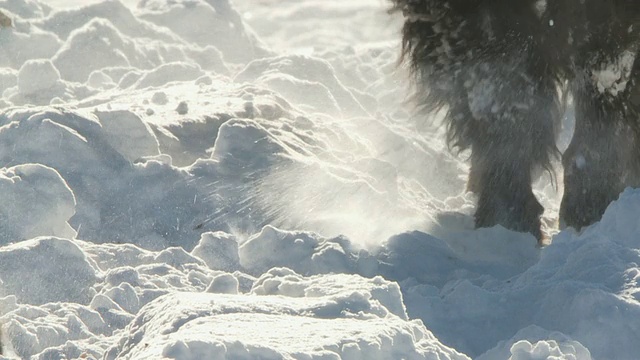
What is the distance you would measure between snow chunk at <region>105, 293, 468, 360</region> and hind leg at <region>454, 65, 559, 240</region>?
97.8 inches

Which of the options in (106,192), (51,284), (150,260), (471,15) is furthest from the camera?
(471,15)

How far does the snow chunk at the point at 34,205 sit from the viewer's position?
16.0 feet

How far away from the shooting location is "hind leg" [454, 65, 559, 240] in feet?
19.5

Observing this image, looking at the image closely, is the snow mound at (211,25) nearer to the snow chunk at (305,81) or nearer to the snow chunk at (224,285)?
the snow chunk at (305,81)

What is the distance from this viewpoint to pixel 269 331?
131 inches

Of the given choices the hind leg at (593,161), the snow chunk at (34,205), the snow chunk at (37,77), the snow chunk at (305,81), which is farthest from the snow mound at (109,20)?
the snow chunk at (34,205)

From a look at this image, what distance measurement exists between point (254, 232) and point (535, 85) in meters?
1.43

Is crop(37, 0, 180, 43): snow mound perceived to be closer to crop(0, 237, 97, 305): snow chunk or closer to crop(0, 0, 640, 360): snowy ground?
crop(0, 0, 640, 360): snowy ground

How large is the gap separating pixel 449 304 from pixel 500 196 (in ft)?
5.54

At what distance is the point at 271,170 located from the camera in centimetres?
620

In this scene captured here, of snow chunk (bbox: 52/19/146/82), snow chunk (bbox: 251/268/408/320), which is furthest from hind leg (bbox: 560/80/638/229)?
snow chunk (bbox: 52/19/146/82)

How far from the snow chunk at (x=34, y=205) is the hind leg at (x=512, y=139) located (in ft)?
6.68

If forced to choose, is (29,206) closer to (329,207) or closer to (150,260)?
(150,260)

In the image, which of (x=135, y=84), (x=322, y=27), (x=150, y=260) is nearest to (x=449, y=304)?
(x=150, y=260)
